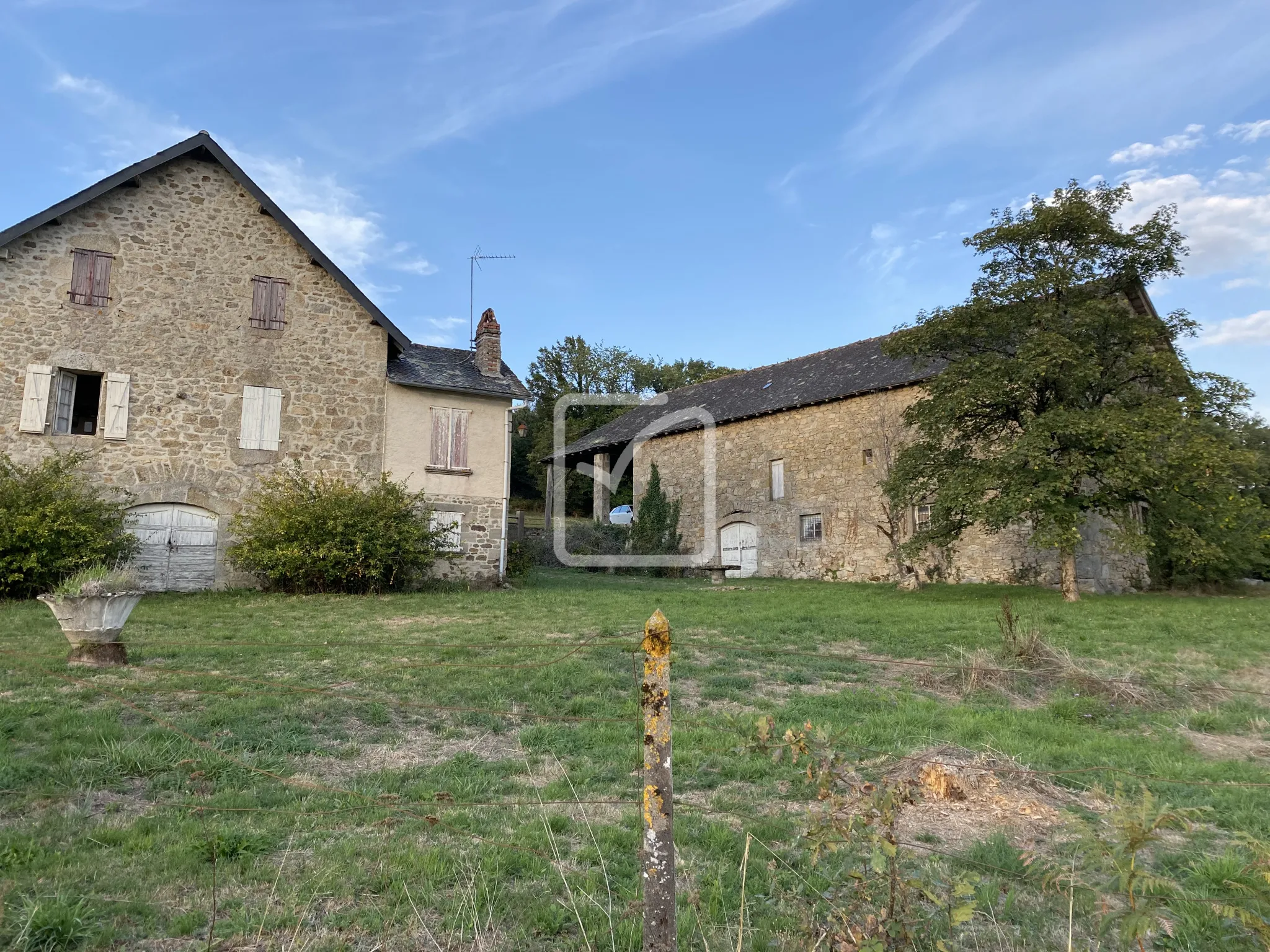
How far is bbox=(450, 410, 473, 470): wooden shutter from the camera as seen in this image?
1609 cm

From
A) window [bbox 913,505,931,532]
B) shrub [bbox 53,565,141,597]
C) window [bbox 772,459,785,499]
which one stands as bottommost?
shrub [bbox 53,565,141,597]

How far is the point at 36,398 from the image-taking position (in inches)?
527

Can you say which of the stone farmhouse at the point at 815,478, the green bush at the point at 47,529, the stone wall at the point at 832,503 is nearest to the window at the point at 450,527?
the green bush at the point at 47,529

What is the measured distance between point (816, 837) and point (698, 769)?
2.25m

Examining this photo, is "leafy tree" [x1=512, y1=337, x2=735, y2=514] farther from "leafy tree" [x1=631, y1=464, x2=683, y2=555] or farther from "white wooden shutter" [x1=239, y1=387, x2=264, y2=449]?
"white wooden shutter" [x1=239, y1=387, x2=264, y2=449]

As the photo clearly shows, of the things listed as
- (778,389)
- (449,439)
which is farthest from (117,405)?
(778,389)

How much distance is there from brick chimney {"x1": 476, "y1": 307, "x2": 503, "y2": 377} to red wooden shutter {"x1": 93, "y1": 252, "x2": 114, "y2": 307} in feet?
22.4

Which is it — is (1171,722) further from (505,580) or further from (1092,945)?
(505,580)

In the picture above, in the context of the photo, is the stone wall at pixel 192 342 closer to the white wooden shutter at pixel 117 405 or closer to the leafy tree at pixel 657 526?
the white wooden shutter at pixel 117 405

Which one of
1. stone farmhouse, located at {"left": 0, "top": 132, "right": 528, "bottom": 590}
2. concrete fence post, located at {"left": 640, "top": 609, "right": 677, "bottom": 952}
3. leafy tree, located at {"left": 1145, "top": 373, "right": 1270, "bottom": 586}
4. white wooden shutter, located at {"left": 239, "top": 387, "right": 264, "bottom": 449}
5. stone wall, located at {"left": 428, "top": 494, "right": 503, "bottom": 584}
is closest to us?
concrete fence post, located at {"left": 640, "top": 609, "right": 677, "bottom": 952}

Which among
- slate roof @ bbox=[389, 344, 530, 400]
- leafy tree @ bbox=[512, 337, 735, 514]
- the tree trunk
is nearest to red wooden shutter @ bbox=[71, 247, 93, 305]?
slate roof @ bbox=[389, 344, 530, 400]

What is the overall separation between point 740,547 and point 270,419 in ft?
46.9

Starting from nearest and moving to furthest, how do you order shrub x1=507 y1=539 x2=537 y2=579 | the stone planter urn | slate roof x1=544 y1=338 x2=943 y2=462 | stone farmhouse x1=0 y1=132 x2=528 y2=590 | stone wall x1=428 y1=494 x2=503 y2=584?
1. the stone planter urn
2. stone farmhouse x1=0 y1=132 x2=528 y2=590
3. stone wall x1=428 y1=494 x2=503 y2=584
4. shrub x1=507 y1=539 x2=537 y2=579
5. slate roof x1=544 y1=338 x2=943 y2=462

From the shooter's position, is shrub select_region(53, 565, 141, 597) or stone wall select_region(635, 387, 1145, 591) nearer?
shrub select_region(53, 565, 141, 597)
